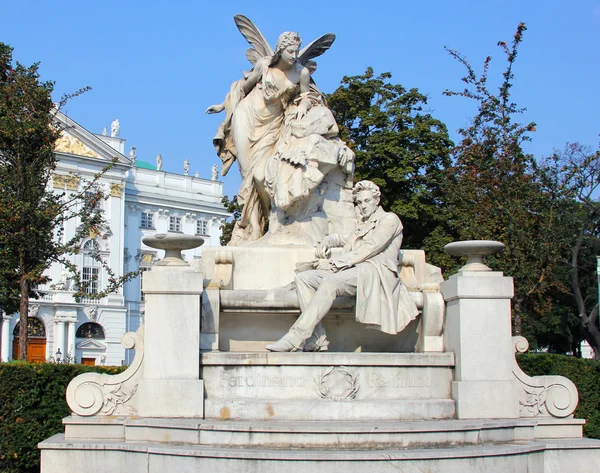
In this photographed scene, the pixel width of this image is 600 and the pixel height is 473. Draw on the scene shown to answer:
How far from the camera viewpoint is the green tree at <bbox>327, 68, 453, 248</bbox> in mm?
27875

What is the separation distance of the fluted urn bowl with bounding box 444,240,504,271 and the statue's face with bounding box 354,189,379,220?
3.15 ft

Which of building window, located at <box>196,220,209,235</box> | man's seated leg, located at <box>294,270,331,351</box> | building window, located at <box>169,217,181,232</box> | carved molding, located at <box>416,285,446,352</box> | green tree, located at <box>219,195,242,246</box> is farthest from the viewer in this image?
building window, located at <box>196,220,209,235</box>

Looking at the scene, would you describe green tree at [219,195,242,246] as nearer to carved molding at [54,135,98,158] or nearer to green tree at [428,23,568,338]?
green tree at [428,23,568,338]

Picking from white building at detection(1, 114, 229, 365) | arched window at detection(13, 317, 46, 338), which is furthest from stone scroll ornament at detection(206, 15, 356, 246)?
arched window at detection(13, 317, 46, 338)

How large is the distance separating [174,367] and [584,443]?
410 centimetres

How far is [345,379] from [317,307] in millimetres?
749

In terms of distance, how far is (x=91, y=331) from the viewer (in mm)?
56656

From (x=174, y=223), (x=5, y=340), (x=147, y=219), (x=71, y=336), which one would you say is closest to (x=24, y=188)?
(x=5, y=340)

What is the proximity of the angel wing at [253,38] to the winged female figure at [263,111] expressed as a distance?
52 millimetres

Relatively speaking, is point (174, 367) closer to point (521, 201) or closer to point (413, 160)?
point (521, 201)

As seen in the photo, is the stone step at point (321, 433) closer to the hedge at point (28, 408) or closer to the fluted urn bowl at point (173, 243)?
the fluted urn bowl at point (173, 243)

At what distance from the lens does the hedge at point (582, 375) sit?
13620 mm

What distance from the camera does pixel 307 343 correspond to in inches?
320

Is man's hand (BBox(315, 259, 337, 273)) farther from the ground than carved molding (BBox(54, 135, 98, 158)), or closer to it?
closer to it
